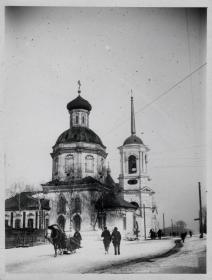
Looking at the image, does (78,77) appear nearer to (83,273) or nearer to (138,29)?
(138,29)

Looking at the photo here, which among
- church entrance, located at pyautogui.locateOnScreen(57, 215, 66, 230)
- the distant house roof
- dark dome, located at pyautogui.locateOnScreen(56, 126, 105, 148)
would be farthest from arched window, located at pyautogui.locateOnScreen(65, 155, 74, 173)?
church entrance, located at pyautogui.locateOnScreen(57, 215, 66, 230)

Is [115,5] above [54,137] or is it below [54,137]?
above

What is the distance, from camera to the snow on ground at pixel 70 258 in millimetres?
9578

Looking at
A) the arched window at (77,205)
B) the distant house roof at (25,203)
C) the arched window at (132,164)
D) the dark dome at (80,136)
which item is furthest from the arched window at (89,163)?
the arched window at (132,164)

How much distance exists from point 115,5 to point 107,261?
5.12m

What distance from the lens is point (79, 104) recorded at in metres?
11.4

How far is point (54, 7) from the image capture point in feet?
33.2

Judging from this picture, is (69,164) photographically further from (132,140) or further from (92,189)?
(132,140)

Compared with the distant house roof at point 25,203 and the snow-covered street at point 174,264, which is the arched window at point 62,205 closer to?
the distant house roof at point 25,203

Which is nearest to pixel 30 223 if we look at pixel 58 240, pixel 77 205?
pixel 77 205

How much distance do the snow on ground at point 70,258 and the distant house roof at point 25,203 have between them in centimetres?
129

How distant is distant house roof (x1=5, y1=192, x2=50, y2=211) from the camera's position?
1185cm

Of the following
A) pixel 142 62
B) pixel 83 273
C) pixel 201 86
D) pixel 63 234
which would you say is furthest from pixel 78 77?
Answer: pixel 83 273

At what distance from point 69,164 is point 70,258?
6850 millimetres
